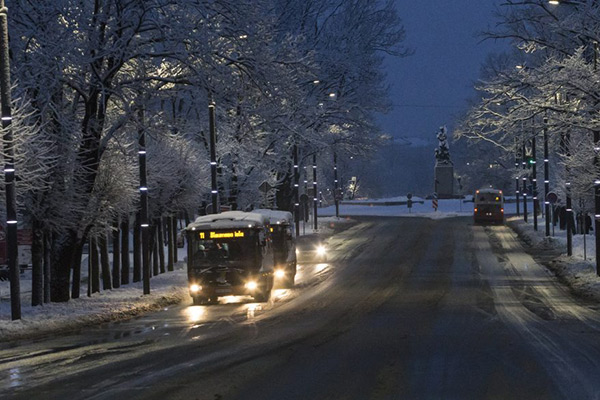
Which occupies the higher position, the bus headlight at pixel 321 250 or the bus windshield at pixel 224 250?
the bus windshield at pixel 224 250

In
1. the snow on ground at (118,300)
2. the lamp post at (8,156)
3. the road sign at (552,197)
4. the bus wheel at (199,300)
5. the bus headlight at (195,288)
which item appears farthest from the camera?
the road sign at (552,197)

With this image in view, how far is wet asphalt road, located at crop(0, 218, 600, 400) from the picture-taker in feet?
39.3

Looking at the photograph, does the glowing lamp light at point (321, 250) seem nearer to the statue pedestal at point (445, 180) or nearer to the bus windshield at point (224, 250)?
the bus windshield at point (224, 250)

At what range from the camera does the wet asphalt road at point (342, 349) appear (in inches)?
471

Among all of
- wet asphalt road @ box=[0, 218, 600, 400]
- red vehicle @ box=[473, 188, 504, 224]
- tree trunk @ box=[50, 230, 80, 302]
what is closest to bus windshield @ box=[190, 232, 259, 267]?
wet asphalt road @ box=[0, 218, 600, 400]

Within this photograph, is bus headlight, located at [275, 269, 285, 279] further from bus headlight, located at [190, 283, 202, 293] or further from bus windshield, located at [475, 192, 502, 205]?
bus windshield, located at [475, 192, 502, 205]

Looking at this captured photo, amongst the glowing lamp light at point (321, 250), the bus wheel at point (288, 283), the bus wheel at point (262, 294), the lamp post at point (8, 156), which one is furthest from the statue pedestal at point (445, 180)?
the lamp post at point (8, 156)

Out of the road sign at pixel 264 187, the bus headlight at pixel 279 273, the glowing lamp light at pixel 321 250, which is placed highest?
the road sign at pixel 264 187

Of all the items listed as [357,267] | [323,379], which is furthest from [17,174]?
[357,267]

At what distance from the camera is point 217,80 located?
2470 centimetres

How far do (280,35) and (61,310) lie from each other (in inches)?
1247

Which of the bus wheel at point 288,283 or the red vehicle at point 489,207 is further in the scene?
the red vehicle at point 489,207

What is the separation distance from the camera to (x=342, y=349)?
16.0m

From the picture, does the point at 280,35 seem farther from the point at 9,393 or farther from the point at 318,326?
the point at 9,393
